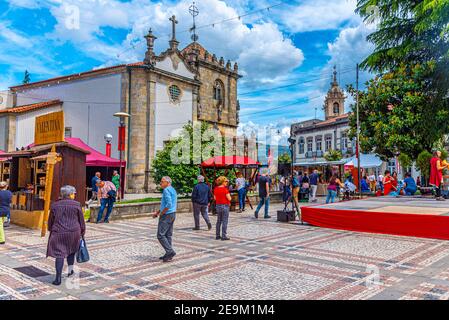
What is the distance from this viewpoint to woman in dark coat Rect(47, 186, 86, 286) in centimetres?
537

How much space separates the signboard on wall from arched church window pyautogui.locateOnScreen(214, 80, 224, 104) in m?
25.5

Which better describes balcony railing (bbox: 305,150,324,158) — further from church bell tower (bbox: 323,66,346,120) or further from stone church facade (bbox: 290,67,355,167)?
church bell tower (bbox: 323,66,346,120)

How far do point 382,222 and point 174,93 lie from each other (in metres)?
24.4

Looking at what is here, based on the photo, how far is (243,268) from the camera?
625cm

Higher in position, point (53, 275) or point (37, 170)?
point (37, 170)

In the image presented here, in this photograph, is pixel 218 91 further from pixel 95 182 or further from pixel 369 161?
pixel 95 182

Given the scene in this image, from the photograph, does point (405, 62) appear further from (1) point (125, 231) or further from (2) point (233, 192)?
(1) point (125, 231)

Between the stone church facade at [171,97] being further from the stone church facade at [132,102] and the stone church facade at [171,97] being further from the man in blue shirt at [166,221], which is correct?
the man in blue shirt at [166,221]

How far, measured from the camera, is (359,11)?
13195 mm

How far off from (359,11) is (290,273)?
36.0ft

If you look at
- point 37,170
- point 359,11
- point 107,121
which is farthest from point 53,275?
point 107,121

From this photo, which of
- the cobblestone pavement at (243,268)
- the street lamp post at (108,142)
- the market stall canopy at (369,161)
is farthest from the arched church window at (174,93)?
the cobblestone pavement at (243,268)
